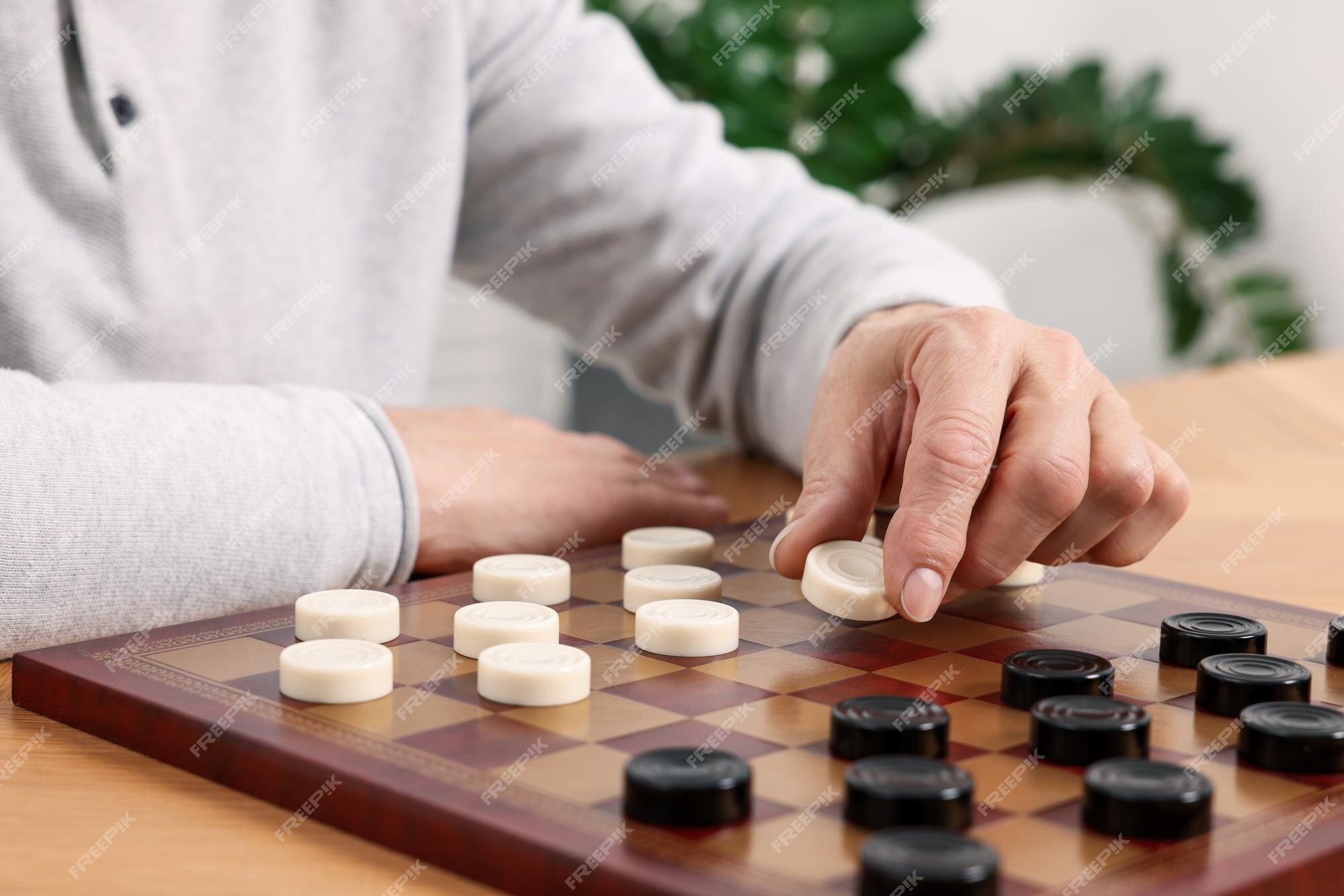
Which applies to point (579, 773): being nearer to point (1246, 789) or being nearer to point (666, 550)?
point (1246, 789)

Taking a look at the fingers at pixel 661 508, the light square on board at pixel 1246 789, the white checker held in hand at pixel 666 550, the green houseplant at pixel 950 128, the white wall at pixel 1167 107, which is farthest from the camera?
the white wall at pixel 1167 107

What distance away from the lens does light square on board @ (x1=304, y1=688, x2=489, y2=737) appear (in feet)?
2.17

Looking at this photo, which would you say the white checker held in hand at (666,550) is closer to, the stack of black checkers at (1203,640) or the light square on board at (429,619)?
the light square on board at (429,619)

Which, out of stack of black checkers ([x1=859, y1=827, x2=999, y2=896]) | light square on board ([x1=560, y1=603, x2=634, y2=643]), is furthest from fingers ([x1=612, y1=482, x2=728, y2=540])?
stack of black checkers ([x1=859, y1=827, x2=999, y2=896])

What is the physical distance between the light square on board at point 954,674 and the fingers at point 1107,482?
18 cm

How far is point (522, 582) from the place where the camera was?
2.93 ft

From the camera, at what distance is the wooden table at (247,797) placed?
0.56m

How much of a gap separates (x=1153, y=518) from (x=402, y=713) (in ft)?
1.85

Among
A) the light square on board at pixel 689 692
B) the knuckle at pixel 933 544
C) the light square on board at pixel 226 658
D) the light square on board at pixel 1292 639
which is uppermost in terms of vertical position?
the knuckle at pixel 933 544

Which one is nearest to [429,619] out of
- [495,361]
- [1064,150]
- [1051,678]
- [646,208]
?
[1051,678]

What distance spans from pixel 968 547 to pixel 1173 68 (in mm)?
3953

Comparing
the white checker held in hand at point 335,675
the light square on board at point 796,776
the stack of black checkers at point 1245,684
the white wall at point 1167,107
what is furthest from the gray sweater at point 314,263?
the white wall at point 1167,107

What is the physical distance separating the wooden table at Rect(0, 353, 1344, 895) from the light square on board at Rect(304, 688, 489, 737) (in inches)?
2.3

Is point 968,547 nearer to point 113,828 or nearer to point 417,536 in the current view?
point 417,536
